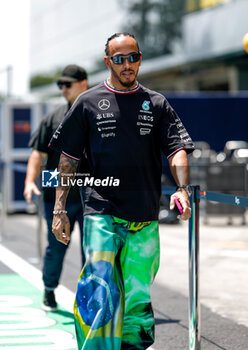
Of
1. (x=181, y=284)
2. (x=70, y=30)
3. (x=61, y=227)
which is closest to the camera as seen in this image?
(x=61, y=227)

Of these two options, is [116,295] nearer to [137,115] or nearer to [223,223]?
[137,115]

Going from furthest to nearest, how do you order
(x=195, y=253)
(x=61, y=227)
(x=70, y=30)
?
(x=70, y=30) → (x=195, y=253) → (x=61, y=227)

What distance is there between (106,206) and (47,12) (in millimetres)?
59320

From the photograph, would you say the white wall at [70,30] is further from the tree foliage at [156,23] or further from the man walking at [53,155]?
the man walking at [53,155]

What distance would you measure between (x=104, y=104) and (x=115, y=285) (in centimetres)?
97

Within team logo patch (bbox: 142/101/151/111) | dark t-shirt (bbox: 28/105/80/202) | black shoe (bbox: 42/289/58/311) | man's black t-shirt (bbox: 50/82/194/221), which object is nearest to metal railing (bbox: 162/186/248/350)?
man's black t-shirt (bbox: 50/82/194/221)

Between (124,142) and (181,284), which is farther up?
(124,142)

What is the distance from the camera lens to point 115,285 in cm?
422

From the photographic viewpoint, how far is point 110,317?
4172mm

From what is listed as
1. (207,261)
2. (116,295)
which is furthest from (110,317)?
(207,261)

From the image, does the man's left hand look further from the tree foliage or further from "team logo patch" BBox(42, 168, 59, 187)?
Result: the tree foliage

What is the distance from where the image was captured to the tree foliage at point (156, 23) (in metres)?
40.1

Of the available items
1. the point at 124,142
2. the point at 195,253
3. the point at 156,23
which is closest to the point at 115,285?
the point at 124,142

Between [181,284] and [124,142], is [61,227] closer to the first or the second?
[124,142]
